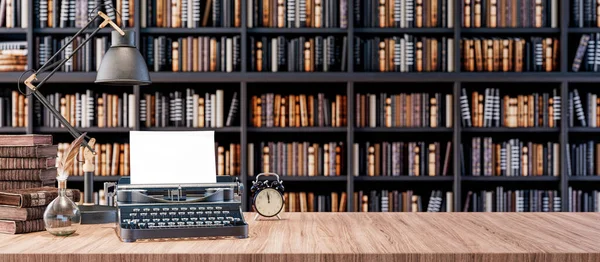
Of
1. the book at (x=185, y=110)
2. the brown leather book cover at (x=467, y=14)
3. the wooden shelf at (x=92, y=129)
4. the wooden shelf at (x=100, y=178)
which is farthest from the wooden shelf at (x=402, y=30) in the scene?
the wooden shelf at (x=100, y=178)

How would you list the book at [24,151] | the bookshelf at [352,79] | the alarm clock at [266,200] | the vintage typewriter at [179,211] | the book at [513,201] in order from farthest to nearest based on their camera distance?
1. the book at [513,201]
2. the bookshelf at [352,79]
3. the alarm clock at [266,200]
4. the book at [24,151]
5. the vintage typewriter at [179,211]

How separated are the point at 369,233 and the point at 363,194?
2.83 m

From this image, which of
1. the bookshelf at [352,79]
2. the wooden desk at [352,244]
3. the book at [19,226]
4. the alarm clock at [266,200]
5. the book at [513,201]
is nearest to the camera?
the wooden desk at [352,244]

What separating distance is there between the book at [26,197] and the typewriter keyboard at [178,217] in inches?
9.7

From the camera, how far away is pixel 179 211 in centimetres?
200

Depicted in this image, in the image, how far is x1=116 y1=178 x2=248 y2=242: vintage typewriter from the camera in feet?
6.10

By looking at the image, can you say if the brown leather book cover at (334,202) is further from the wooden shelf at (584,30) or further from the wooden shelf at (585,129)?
the wooden shelf at (584,30)

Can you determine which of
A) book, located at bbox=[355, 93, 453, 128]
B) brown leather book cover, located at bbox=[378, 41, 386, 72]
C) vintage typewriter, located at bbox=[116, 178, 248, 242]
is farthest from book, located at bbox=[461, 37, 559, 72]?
vintage typewriter, located at bbox=[116, 178, 248, 242]

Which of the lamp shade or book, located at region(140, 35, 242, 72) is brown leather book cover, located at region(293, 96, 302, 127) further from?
the lamp shade

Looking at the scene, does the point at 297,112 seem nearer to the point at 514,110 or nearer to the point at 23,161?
the point at 514,110

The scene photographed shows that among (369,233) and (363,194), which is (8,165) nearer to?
(369,233)

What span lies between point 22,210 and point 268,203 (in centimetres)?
77

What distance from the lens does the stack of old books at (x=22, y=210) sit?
2.00 meters

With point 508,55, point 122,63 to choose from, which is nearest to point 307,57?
point 508,55
